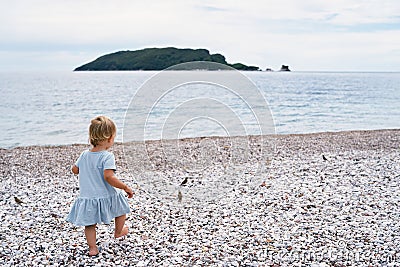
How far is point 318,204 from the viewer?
607cm

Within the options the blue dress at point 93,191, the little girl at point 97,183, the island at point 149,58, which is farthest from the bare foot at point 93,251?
the island at point 149,58

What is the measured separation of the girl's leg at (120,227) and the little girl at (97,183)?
0.27 m

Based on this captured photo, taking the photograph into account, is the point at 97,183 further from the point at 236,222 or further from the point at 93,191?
the point at 236,222

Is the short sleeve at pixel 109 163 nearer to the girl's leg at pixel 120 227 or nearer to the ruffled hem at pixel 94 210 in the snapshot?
the ruffled hem at pixel 94 210

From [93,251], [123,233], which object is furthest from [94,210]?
[123,233]

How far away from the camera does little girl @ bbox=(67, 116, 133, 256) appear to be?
13.5ft

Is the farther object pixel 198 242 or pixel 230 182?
pixel 230 182

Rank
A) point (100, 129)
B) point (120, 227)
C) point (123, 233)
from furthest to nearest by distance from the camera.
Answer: point (123, 233) → point (120, 227) → point (100, 129)

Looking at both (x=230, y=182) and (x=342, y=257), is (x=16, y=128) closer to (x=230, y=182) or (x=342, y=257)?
(x=230, y=182)

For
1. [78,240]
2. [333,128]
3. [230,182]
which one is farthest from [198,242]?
[333,128]

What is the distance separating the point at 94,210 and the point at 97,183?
0.28 metres

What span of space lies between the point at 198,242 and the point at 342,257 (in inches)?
62.1

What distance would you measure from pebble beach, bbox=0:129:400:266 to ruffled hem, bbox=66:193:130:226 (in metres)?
0.42

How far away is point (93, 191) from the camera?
167 inches
